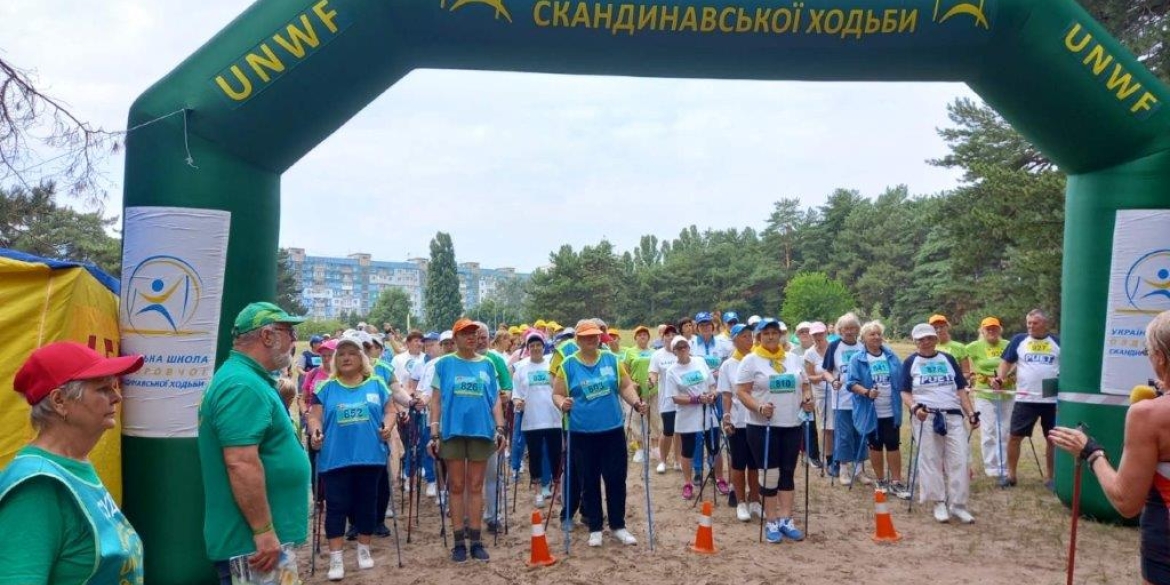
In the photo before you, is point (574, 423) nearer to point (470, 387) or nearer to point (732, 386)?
point (470, 387)

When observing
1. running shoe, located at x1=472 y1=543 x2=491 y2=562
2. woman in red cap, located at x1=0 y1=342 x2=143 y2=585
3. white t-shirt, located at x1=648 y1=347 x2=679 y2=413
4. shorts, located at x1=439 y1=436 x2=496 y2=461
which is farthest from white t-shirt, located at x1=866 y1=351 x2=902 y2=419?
woman in red cap, located at x1=0 y1=342 x2=143 y2=585

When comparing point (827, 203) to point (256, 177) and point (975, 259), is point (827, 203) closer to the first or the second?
point (975, 259)

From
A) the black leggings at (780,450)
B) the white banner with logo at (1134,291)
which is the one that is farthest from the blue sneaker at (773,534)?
the white banner with logo at (1134,291)

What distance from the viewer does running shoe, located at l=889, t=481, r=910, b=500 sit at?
9.48m

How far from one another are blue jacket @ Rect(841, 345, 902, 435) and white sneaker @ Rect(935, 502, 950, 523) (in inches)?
42.2

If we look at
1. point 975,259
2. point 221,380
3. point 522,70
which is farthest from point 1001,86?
point 975,259

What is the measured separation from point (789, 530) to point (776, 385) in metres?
1.39

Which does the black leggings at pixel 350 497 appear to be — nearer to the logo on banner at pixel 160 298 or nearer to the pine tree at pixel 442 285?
the logo on banner at pixel 160 298

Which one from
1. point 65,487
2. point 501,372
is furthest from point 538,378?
point 65,487

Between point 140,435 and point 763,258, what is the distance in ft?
238

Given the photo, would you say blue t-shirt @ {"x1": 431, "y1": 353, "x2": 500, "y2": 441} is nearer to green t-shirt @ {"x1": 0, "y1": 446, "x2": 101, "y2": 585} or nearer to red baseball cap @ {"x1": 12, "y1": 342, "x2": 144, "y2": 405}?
red baseball cap @ {"x1": 12, "y1": 342, "x2": 144, "y2": 405}

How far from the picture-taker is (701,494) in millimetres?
9703

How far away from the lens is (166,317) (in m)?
5.94

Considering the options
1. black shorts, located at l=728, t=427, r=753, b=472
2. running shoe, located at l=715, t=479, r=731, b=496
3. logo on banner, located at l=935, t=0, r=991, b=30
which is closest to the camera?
logo on banner, located at l=935, t=0, r=991, b=30
